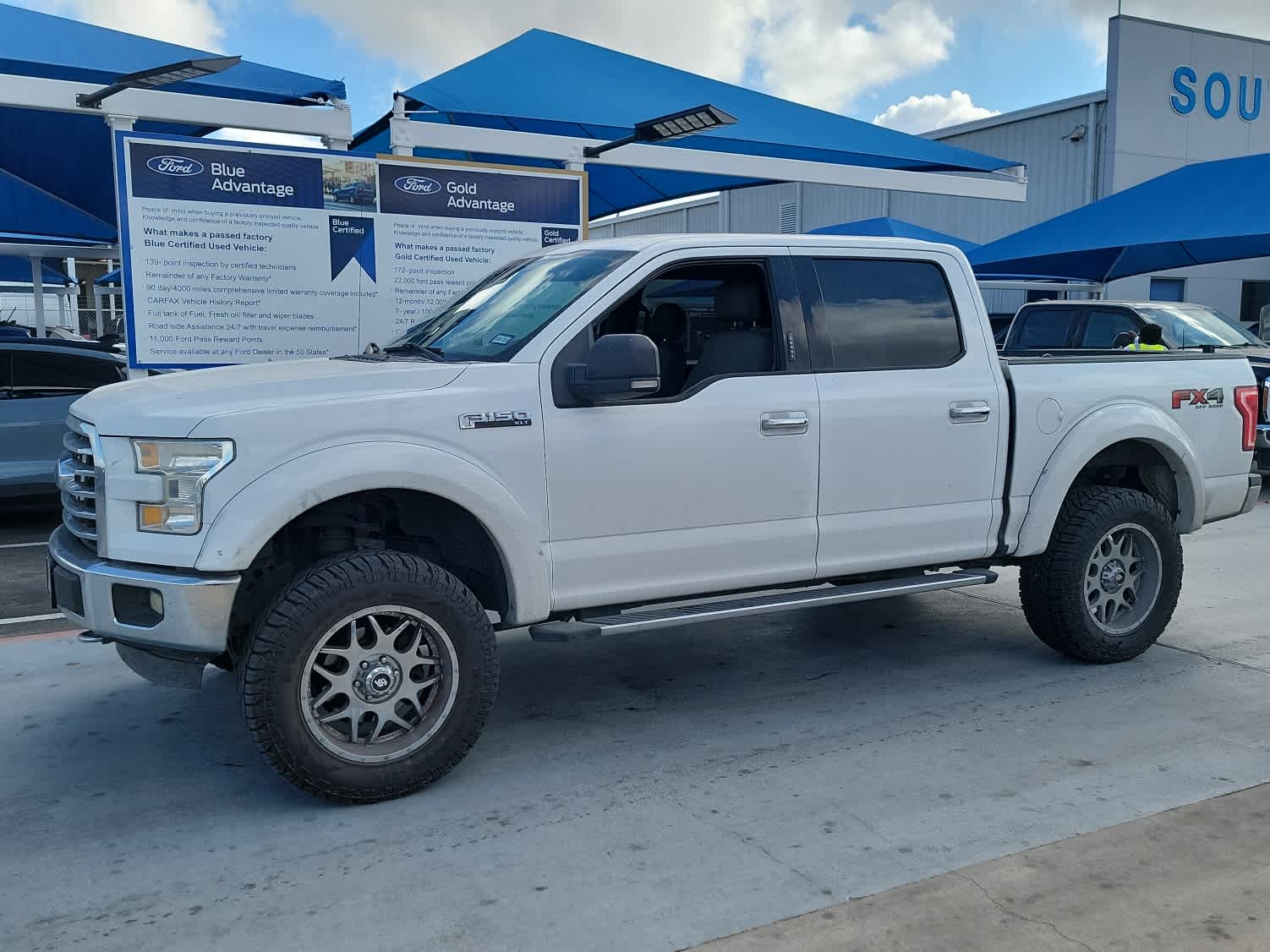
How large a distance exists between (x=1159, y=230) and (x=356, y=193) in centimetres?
1204

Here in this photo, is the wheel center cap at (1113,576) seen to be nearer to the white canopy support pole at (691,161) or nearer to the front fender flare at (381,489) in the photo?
the front fender flare at (381,489)

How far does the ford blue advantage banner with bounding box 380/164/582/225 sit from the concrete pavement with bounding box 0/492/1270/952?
4040 mm

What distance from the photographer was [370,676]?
4.18 meters

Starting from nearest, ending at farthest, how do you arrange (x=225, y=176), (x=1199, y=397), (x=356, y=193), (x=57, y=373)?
(x=1199, y=397), (x=225, y=176), (x=356, y=193), (x=57, y=373)

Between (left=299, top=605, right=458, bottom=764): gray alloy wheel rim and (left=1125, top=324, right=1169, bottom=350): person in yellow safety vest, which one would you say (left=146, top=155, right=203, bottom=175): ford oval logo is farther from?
(left=1125, top=324, right=1169, bottom=350): person in yellow safety vest

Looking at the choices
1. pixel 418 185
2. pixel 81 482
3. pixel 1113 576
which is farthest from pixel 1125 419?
pixel 418 185

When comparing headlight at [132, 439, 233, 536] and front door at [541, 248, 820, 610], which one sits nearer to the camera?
headlight at [132, 439, 233, 536]

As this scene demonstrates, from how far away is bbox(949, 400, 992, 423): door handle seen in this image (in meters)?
5.35

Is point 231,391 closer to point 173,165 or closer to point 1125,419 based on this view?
point 1125,419

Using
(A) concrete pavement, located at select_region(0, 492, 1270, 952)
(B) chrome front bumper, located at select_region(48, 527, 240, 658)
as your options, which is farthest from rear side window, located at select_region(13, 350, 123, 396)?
(B) chrome front bumper, located at select_region(48, 527, 240, 658)

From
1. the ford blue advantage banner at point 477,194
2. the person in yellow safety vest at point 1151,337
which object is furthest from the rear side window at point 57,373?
the person in yellow safety vest at point 1151,337

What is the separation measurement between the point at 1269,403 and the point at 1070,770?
8077 mm

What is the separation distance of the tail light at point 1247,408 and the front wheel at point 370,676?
4.37 metres

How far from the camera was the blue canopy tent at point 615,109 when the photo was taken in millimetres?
11281
